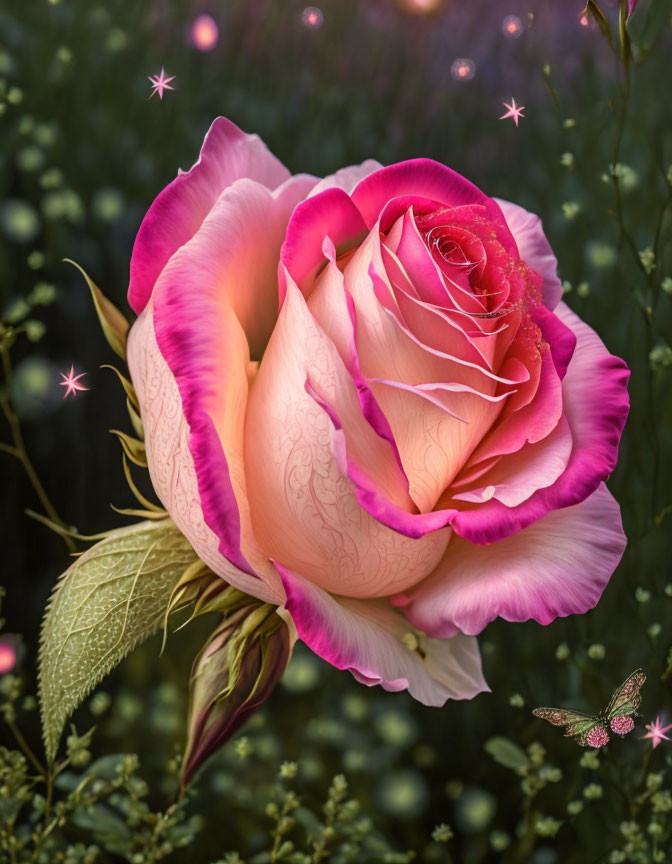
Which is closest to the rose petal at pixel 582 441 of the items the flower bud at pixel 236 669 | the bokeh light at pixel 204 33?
the flower bud at pixel 236 669

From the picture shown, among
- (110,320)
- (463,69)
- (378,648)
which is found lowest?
(378,648)

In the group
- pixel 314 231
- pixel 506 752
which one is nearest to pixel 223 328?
pixel 314 231

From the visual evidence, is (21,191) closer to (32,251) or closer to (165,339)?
(32,251)

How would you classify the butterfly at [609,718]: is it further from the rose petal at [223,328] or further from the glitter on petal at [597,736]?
the rose petal at [223,328]

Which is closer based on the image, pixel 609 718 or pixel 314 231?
pixel 314 231

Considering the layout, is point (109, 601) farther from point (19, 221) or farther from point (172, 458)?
point (19, 221)
